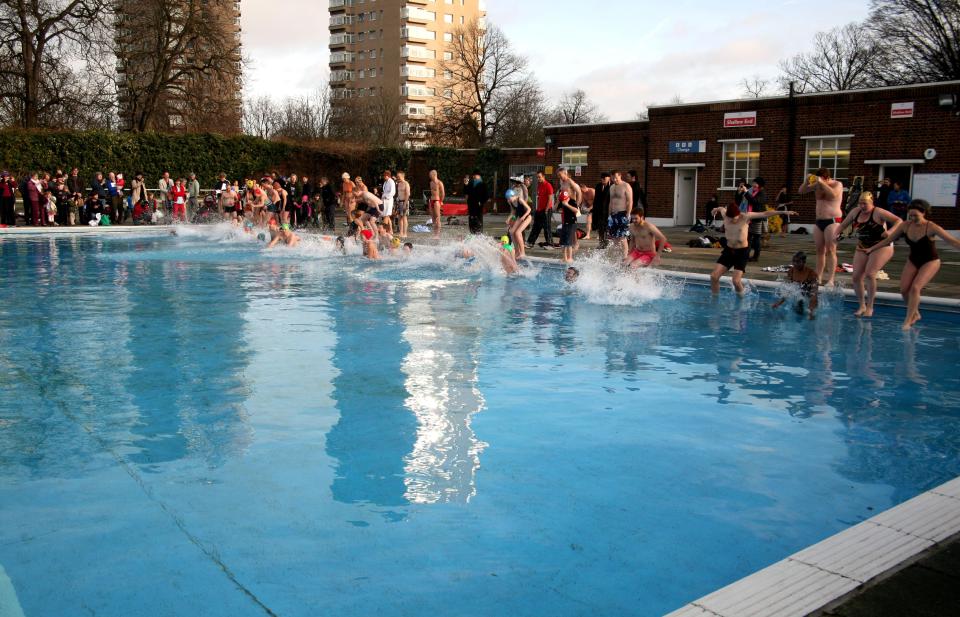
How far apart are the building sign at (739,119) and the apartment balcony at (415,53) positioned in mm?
68569

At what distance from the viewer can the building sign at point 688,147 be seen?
29.5 meters

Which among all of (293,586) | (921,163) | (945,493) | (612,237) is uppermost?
(921,163)

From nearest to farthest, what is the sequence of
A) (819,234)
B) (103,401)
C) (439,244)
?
(103,401), (819,234), (439,244)

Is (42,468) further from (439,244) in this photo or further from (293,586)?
(439,244)

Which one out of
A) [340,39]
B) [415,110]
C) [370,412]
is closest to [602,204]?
[370,412]

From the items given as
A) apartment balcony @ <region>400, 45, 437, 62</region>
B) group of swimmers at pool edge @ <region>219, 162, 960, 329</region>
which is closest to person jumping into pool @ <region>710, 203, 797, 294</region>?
group of swimmers at pool edge @ <region>219, 162, 960, 329</region>

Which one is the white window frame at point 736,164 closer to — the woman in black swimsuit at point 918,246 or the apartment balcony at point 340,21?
the woman in black swimsuit at point 918,246

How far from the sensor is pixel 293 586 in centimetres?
412

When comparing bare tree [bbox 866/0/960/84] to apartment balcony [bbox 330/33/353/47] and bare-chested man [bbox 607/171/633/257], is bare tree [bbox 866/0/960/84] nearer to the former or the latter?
bare-chested man [bbox 607/171/633/257]

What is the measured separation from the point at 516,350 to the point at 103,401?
4.38 m

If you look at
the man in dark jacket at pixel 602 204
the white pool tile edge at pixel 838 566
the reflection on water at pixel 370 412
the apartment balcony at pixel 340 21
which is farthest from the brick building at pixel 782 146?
the apartment balcony at pixel 340 21

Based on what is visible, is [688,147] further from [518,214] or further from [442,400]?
[442,400]

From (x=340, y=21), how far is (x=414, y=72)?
44.2 ft

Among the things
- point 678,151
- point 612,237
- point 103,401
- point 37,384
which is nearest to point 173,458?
point 103,401
